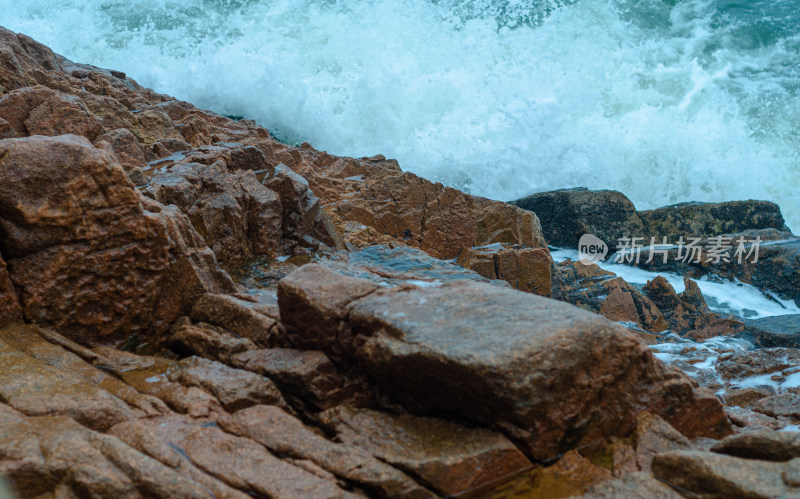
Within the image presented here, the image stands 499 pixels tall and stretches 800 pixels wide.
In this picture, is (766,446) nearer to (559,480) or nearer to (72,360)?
(559,480)

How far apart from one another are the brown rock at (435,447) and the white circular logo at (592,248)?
543 inches

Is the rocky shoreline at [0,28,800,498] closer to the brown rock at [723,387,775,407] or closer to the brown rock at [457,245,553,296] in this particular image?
the brown rock at [723,387,775,407]

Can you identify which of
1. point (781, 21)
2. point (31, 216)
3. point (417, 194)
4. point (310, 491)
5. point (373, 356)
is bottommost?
point (310, 491)

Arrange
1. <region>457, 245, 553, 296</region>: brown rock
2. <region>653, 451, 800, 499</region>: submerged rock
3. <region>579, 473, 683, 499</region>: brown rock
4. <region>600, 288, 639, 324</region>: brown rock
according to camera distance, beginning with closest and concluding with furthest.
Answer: <region>653, 451, 800, 499</region>: submerged rock, <region>579, 473, 683, 499</region>: brown rock, <region>457, 245, 553, 296</region>: brown rock, <region>600, 288, 639, 324</region>: brown rock

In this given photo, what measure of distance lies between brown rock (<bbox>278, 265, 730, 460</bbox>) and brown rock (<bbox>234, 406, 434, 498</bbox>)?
611 mm

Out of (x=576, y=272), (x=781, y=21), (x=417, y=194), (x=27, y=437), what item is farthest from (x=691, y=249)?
(x=781, y=21)

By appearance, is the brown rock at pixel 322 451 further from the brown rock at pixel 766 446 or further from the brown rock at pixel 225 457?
the brown rock at pixel 766 446

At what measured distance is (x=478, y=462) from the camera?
3.82m

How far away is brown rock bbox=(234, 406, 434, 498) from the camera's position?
3707 millimetres

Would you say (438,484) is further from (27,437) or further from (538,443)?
(27,437)

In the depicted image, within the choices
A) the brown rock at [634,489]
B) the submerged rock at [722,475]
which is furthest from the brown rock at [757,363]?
the brown rock at [634,489]

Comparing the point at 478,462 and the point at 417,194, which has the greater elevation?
the point at 417,194

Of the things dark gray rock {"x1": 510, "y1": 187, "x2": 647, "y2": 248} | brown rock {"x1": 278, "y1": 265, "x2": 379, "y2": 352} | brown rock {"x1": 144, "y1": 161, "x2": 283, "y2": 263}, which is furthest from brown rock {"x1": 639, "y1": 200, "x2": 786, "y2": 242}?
brown rock {"x1": 278, "y1": 265, "x2": 379, "y2": 352}

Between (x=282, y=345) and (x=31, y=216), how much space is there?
223cm
